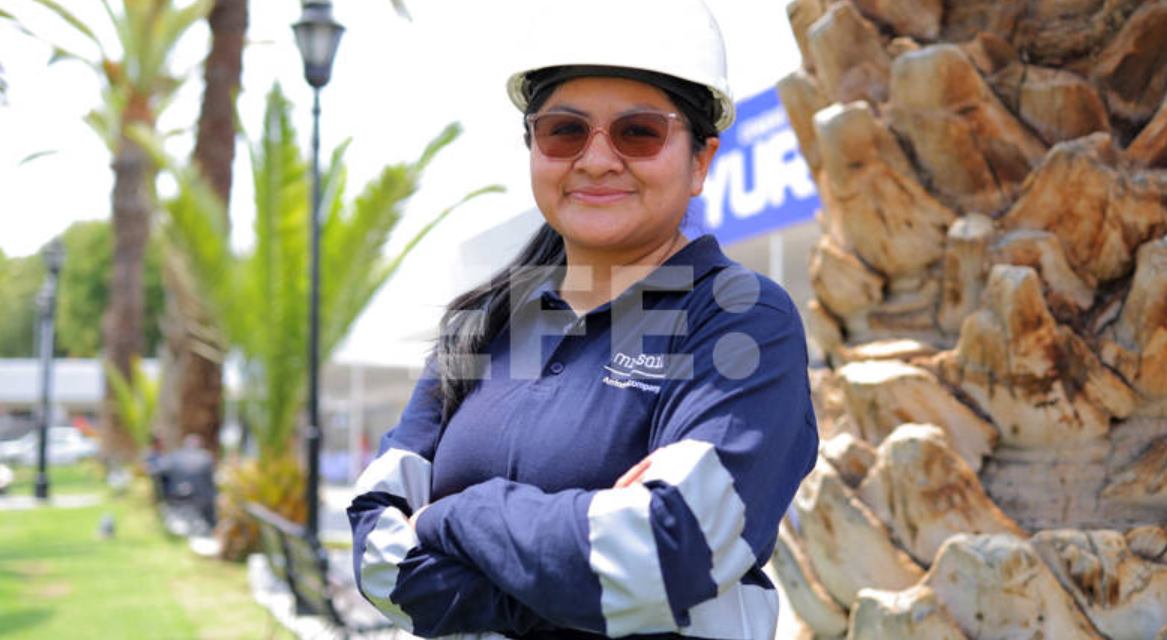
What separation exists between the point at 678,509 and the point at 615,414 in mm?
228

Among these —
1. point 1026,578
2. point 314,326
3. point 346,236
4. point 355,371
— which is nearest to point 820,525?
point 1026,578

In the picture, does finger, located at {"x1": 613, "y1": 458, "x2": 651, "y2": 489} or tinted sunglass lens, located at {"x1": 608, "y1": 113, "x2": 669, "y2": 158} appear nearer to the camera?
finger, located at {"x1": 613, "y1": 458, "x2": 651, "y2": 489}

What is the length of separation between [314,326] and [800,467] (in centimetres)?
811

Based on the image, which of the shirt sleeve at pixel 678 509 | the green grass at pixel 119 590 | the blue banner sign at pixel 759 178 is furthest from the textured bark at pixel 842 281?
the blue banner sign at pixel 759 178

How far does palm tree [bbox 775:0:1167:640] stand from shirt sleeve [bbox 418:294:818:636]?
0.74 m

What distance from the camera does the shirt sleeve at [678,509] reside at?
1.44 meters

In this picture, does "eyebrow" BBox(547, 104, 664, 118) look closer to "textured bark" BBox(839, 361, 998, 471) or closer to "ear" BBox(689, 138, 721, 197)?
"ear" BBox(689, 138, 721, 197)

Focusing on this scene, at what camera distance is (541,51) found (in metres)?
1.69

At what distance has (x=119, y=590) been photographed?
9.91 m

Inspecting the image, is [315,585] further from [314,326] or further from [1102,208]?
[1102,208]

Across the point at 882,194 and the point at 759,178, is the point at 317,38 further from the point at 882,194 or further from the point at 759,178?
the point at 882,194

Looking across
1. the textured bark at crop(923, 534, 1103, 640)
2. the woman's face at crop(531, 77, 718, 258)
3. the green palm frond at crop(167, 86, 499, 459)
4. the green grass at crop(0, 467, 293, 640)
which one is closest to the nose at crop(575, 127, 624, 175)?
the woman's face at crop(531, 77, 718, 258)

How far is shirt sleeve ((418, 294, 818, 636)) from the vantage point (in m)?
1.44

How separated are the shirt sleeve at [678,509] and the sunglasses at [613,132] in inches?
12.1
